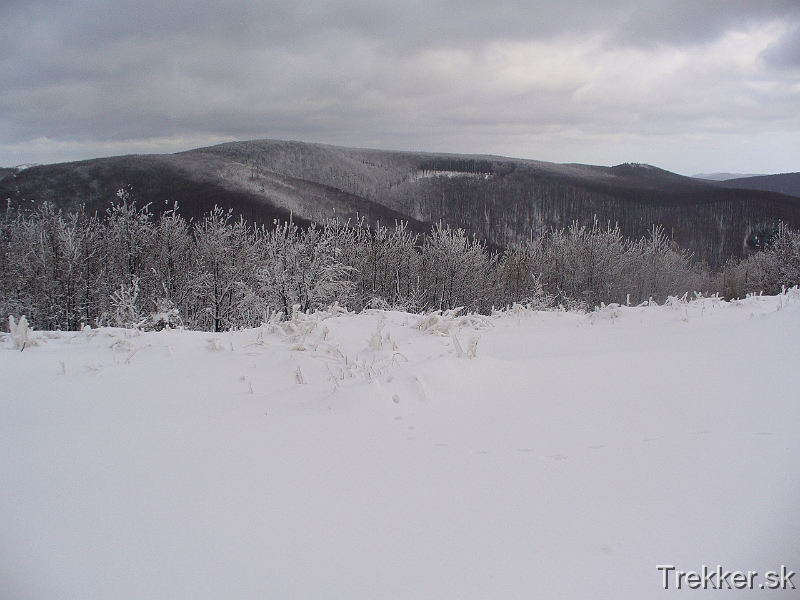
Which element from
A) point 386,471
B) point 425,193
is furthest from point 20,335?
point 425,193

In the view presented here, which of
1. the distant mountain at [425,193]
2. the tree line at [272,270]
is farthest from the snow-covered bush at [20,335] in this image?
the distant mountain at [425,193]

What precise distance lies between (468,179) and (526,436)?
191m

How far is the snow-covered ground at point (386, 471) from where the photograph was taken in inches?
64.4

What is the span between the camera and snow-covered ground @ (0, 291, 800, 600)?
164 centimetres

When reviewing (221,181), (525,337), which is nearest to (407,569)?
(525,337)

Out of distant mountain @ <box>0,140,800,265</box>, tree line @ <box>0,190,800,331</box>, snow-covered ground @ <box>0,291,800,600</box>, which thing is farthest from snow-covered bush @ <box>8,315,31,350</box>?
distant mountain @ <box>0,140,800,265</box>

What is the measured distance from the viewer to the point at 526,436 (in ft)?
8.98

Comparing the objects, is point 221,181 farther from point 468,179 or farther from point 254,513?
point 254,513

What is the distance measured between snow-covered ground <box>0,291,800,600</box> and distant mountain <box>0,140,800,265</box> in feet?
321

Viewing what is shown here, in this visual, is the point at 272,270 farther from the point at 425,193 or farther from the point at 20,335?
the point at 425,193

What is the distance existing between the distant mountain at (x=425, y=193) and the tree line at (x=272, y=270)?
66370 mm

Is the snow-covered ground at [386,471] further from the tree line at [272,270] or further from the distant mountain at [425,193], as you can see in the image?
the distant mountain at [425,193]

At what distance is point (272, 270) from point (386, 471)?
76.6 ft

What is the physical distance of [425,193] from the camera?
178125 mm
